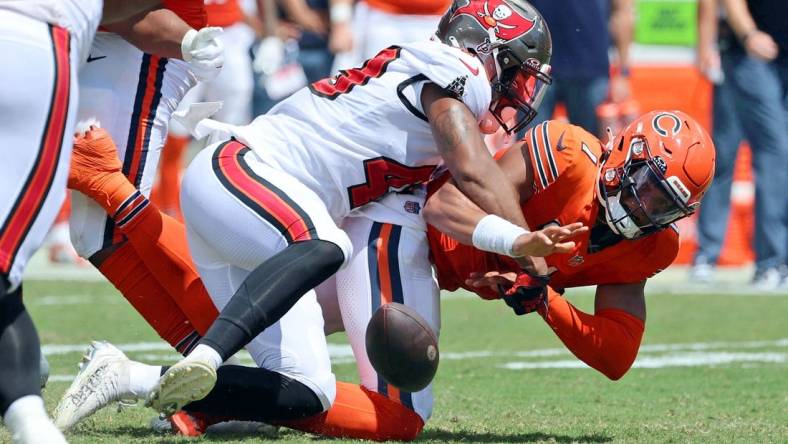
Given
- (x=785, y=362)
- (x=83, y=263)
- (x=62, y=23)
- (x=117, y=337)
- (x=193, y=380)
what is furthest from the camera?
(x=83, y=263)

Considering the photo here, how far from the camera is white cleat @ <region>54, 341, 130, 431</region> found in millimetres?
4031

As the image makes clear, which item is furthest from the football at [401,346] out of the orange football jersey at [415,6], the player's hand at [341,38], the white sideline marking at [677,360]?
the player's hand at [341,38]

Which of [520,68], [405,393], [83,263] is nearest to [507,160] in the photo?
[520,68]

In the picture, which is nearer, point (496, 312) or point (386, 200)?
point (386, 200)

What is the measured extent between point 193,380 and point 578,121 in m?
5.52

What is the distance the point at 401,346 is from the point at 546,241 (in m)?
0.48

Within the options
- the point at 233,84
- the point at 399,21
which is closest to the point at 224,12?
the point at 233,84

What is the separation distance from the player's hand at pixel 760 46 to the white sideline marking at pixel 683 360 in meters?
2.83

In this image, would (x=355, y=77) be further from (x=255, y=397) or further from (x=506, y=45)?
(x=255, y=397)

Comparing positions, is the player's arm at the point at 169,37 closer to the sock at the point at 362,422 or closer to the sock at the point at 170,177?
the sock at the point at 362,422

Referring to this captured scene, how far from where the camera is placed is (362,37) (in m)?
8.84

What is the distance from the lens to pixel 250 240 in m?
4.07

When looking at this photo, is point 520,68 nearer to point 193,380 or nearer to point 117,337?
point 193,380

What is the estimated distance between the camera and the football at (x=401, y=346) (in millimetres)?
3838
